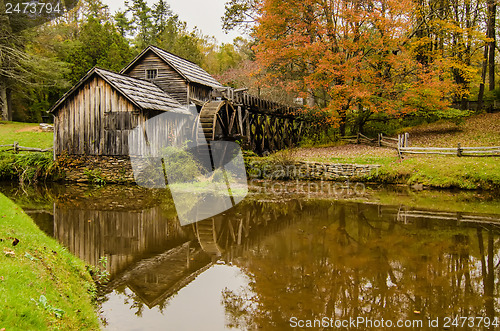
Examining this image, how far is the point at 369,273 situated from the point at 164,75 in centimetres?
1845

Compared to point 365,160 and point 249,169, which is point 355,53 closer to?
point 365,160

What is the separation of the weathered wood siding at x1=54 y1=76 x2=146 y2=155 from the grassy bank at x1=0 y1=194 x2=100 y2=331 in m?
11.0

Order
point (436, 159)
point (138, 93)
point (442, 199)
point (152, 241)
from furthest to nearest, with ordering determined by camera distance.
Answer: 1. point (138, 93)
2. point (436, 159)
3. point (442, 199)
4. point (152, 241)

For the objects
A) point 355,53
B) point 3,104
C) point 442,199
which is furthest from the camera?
point 3,104

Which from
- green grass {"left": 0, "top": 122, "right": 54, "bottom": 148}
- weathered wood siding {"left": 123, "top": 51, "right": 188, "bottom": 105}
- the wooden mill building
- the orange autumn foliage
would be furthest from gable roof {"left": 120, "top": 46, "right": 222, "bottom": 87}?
green grass {"left": 0, "top": 122, "right": 54, "bottom": 148}

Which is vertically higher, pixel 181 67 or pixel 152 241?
pixel 181 67

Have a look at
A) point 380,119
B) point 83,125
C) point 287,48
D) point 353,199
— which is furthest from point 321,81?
point 83,125

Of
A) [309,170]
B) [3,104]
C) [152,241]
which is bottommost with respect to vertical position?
[152,241]

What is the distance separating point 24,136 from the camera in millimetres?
24266

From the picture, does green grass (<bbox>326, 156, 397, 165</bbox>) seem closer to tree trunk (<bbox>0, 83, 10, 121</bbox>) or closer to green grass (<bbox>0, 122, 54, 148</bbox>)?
green grass (<bbox>0, 122, 54, 148</bbox>)

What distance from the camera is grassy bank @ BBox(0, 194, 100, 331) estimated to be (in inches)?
146

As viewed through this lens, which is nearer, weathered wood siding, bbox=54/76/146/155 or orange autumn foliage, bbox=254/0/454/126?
weathered wood siding, bbox=54/76/146/155

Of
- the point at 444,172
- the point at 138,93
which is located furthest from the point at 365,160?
the point at 138,93

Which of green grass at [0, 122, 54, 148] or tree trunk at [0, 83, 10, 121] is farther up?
tree trunk at [0, 83, 10, 121]
